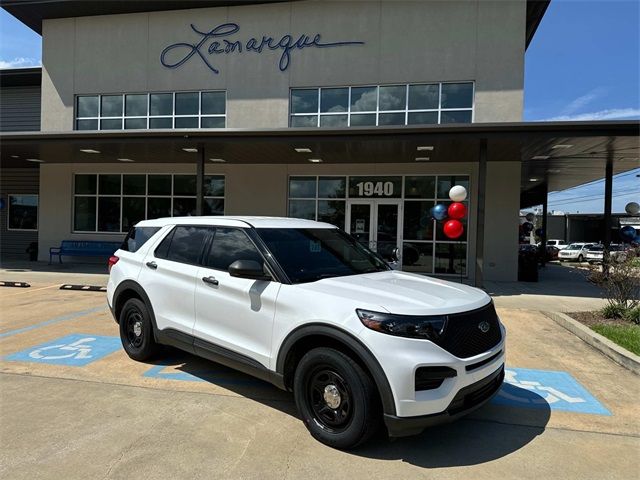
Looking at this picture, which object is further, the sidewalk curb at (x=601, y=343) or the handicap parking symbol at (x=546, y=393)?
the sidewalk curb at (x=601, y=343)

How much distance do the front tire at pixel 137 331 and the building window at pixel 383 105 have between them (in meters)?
11.0

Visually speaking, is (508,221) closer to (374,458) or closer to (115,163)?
(374,458)

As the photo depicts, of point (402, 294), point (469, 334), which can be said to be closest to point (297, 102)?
point (402, 294)

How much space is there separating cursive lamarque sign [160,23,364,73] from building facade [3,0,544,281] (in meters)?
0.05

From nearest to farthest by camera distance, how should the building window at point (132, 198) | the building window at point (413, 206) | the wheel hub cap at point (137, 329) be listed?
the wheel hub cap at point (137, 329)
the building window at point (413, 206)
the building window at point (132, 198)

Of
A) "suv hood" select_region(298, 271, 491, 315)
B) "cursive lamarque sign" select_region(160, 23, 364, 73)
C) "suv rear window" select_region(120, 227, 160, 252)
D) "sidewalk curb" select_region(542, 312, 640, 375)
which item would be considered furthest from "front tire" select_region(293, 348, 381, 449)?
"cursive lamarque sign" select_region(160, 23, 364, 73)

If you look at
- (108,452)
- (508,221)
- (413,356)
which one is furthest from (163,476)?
(508,221)

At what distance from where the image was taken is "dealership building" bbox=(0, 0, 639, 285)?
1359cm

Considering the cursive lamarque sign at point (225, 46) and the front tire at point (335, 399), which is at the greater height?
the cursive lamarque sign at point (225, 46)

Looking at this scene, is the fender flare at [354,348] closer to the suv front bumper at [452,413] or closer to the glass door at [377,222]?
the suv front bumper at [452,413]

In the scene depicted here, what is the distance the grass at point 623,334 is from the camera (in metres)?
6.20

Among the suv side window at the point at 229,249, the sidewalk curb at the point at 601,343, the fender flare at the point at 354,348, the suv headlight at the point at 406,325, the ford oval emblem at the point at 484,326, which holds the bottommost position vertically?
the sidewalk curb at the point at 601,343

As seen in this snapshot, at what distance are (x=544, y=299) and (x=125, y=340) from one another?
371 inches

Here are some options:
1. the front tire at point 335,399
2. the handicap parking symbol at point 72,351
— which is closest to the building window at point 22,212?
the handicap parking symbol at point 72,351
